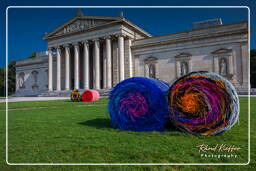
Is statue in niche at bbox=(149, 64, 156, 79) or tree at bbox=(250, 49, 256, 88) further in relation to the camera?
tree at bbox=(250, 49, 256, 88)

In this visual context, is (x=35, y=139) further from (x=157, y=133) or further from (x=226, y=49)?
(x=226, y=49)

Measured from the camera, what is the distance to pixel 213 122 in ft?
13.1

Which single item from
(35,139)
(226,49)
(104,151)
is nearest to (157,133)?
(104,151)

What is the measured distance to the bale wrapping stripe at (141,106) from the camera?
15.5 feet

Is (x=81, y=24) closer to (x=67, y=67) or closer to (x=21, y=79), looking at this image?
(x=67, y=67)

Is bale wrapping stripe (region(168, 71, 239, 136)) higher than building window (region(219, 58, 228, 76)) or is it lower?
lower

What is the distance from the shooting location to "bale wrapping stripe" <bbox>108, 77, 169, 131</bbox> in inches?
186

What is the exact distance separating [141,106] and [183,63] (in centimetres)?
2904

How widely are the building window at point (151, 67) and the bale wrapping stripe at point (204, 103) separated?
30.3 metres

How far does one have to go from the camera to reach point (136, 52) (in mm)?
36406

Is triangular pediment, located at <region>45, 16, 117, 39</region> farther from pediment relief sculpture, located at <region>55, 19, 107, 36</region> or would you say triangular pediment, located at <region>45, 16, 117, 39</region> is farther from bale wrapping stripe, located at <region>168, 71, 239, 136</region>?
bale wrapping stripe, located at <region>168, 71, 239, 136</region>

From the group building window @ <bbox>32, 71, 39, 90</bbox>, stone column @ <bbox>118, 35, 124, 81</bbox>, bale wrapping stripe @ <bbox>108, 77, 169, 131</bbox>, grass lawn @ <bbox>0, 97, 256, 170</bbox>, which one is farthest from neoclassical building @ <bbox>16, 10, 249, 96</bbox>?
grass lawn @ <bbox>0, 97, 256, 170</bbox>

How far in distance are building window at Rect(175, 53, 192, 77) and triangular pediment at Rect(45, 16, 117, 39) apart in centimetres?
1494

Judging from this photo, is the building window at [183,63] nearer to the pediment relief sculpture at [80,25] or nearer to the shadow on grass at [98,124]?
the pediment relief sculpture at [80,25]
